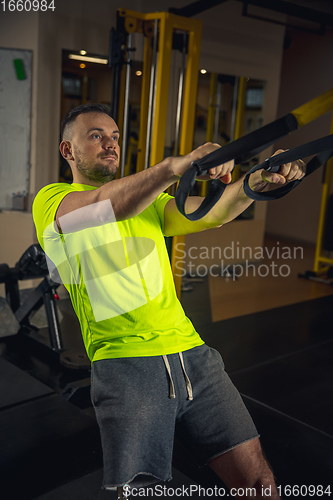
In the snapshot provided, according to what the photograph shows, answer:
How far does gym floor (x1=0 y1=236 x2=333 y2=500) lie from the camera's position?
1.88 meters

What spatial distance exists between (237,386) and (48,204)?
197 cm

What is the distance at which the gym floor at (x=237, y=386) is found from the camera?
1879 mm

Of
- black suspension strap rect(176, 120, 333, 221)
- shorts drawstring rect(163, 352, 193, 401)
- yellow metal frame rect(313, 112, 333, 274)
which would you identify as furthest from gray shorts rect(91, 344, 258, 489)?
yellow metal frame rect(313, 112, 333, 274)

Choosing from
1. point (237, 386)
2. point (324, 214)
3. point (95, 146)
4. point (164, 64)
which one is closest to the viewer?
point (95, 146)

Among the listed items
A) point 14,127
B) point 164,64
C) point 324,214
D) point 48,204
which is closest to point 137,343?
point 48,204

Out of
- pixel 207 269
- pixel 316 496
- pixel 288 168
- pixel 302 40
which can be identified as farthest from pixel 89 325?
pixel 302 40

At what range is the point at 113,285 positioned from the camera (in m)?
1.22

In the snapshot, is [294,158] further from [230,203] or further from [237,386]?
[237,386]

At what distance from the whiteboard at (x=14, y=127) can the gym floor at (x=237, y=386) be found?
1.12 metres

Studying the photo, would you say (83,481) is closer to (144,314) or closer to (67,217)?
(144,314)

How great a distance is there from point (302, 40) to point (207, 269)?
4158 mm

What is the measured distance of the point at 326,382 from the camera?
113 inches

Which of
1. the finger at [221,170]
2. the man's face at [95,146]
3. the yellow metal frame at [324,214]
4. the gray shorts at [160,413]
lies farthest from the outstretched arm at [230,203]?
the yellow metal frame at [324,214]

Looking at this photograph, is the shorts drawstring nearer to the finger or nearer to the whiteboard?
the finger
